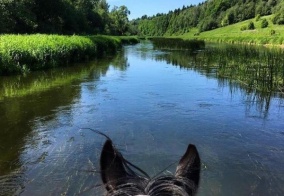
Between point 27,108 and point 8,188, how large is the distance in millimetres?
5637

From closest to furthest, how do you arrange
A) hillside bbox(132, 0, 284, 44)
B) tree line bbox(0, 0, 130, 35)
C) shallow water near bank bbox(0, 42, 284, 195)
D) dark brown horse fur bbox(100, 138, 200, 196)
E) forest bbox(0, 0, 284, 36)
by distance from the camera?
1. dark brown horse fur bbox(100, 138, 200, 196)
2. shallow water near bank bbox(0, 42, 284, 195)
3. tree line bbox(0, 0, 130, 35)
4. forest bbox(0, 0, 284, 36)
5. hillside bbox(132, 0, 284, 44)

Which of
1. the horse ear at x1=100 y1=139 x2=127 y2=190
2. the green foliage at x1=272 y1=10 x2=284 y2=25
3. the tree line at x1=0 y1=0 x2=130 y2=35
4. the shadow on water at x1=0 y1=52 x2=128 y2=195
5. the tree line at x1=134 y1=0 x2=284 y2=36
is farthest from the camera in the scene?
the tree line at x1=134 y1=0 x2=284 y2=36

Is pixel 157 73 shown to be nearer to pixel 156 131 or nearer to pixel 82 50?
pixel 82 50

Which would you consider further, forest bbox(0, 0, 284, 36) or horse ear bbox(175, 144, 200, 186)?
forest bbox(0, 0, 284, 36)

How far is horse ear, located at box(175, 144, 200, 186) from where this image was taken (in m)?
1.83

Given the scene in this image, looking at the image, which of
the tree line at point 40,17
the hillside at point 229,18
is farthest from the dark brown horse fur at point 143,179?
the hillside at point 229,18

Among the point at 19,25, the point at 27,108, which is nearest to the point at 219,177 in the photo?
the point at 27,108

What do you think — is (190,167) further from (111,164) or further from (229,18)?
(229,18)

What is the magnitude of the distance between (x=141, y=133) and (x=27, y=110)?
13.5ft

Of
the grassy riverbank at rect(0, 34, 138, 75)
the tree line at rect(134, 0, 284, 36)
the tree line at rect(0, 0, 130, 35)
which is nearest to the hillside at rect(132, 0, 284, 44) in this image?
the tree line at rect(134, 0, 284, 36)

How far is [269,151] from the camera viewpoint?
8.06 meters

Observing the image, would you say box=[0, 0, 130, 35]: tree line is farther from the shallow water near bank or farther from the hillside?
the hillside

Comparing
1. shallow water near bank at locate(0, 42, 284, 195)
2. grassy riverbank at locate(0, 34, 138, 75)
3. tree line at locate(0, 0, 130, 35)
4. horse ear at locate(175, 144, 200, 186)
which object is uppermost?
tree line at locate(0, 0, 130, 35)

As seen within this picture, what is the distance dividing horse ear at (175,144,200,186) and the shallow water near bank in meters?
1.60
